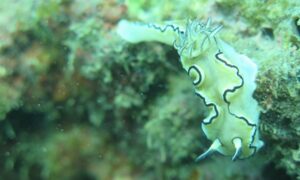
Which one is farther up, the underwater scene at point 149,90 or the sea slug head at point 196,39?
the sea slug head at point 196,39

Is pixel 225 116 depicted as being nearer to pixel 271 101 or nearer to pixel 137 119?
pixel 271 101

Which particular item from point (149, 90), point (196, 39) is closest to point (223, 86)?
point (196, 39)

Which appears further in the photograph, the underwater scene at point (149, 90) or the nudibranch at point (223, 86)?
the underwater scene at point (149, 90)

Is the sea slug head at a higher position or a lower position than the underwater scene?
higher

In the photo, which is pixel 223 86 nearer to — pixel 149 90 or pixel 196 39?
pixel 196 39

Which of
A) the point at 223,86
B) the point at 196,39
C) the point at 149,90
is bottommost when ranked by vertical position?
the point at 149,90

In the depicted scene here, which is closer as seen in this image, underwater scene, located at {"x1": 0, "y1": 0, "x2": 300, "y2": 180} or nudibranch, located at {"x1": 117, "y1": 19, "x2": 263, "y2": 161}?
nudibranch, located at {"x1": 117, "y1": 19, "x2": 263, "y2": 161}

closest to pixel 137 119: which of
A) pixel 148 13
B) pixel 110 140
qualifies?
pixel 110 140
